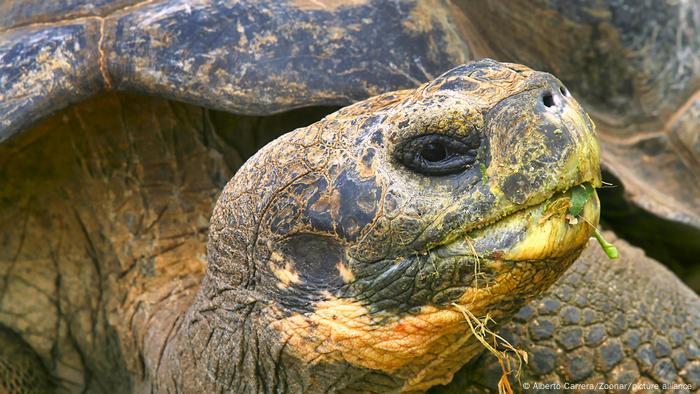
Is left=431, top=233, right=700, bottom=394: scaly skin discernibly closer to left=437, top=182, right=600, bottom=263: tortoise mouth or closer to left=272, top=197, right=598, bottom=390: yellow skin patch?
left=272, top=197, right=598, bottom=390: yellow skin patch

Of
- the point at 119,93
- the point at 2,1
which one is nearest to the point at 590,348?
the point at 119,93

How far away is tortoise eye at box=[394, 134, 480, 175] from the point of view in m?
2.35

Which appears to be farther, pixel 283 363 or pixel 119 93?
pixel 119 93

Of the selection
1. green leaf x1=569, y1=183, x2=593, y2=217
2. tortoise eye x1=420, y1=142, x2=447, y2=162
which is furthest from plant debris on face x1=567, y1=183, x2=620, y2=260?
tortoise eye x1=420, y1=142, x2=447, y2=162

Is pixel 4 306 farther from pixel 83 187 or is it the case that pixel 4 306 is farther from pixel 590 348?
pixel 590 348

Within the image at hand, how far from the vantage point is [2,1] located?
361 centimetres

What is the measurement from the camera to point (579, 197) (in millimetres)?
2332

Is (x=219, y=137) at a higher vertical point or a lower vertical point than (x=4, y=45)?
lower

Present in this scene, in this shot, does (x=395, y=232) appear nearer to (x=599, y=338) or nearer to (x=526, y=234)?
(x=526, y=234)

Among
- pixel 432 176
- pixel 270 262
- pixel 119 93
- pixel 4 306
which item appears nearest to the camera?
pixel 432 176

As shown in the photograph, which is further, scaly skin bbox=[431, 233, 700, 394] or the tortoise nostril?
scaly skin bbox=[431, 233, 700, 394]

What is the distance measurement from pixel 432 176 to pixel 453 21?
4.76ft

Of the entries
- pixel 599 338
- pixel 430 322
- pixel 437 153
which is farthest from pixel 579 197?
pixel 599 338

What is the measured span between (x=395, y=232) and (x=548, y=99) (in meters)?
0.48
